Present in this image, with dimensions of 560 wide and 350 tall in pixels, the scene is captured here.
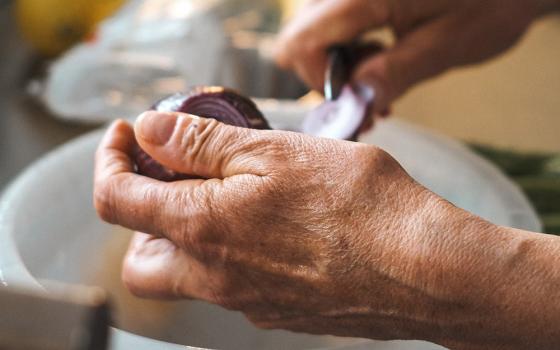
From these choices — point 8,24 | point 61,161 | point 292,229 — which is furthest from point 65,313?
point 8,24

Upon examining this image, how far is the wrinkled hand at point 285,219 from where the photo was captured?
493 millimetres

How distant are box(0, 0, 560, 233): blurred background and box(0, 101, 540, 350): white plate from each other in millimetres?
144

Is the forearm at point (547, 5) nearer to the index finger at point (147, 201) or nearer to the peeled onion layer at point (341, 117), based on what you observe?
the peeled onion layer at point (341, 117)

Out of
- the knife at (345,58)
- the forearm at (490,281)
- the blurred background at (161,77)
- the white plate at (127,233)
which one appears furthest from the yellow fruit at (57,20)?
the forearm at (490,281)

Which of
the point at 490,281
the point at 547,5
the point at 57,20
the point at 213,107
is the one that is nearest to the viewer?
the point at 490,281

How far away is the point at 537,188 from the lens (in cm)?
89

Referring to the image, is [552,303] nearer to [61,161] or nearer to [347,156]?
[347,156]

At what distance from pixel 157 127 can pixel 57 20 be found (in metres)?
0.71

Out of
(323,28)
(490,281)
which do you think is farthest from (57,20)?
(490,281)

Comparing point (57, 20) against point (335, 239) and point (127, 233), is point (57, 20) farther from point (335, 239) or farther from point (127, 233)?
point (335, 239)

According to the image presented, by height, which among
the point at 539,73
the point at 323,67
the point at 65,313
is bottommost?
the point at 539,73

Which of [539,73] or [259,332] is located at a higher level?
[259,332]

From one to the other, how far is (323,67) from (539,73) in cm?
67

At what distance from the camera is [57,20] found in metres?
1.17
